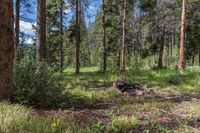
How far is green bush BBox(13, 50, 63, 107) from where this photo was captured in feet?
28.8

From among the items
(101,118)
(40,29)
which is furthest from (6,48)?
(40,29)

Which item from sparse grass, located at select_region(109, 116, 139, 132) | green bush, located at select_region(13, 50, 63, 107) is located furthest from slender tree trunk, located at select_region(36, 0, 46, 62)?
sparse grass, located at select_region(109, 116, 139, 132)

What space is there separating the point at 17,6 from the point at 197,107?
15670mm

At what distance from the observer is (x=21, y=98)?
865 cm

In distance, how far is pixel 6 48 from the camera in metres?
7.49

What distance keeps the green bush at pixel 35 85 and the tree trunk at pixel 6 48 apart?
96 centimetres

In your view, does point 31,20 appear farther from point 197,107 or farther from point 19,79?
point 197,107

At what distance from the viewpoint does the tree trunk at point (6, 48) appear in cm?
743

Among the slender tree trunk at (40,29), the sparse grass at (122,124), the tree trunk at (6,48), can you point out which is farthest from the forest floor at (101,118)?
the slender tree trunk at (40,29)

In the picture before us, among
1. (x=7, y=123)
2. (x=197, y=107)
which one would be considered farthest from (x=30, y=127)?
(x=197, y=107)

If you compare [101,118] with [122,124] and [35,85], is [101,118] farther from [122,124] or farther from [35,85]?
[35,85]

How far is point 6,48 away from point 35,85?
1.74 m

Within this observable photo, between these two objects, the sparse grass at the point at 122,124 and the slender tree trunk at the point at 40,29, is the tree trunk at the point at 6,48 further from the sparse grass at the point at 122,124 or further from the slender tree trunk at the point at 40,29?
the slender tree trunk at the point at 40,29

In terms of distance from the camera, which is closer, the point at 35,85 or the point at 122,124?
the point at 122,124
